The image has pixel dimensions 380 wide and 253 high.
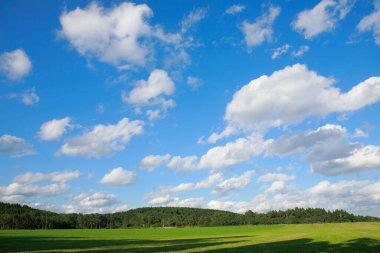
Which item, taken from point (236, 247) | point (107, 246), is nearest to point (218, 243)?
point (236, 247)

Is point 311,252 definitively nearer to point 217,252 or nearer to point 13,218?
point 217,252

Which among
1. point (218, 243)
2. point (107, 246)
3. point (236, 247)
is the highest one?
point (107, 246)

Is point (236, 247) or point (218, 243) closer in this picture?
point (236, 247)

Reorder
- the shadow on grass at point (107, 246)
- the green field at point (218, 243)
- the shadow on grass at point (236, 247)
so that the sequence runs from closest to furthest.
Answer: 1. the shadow on grass at point (236, 247)
2. the green field at point (218, 243)
3. the shadow on grass at point (107, 246)

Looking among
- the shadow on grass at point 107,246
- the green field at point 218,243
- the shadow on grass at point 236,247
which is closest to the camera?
the shadow on grass at point 236,247

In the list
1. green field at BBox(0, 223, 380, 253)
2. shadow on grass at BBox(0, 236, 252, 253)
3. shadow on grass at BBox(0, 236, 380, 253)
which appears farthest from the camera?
shadow on grass at BBox(0, 236, 252, 253)

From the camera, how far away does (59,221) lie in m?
190

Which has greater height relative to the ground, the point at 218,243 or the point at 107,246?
the point at 107,246

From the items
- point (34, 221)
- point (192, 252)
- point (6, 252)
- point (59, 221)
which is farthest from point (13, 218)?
point (192, 252)

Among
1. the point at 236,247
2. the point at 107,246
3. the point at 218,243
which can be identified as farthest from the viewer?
the point at 218,243

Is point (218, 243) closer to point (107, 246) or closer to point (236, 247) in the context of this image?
point (236, 247)

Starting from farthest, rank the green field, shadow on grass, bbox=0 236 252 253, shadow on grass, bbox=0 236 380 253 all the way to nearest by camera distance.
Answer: shadow on grass, bbox=0 236 252 253
the green field
shadow on grass, bbox=0 236 380 253

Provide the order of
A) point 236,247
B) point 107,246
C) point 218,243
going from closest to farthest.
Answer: point 236,247 → point 107,246 → point 218,243

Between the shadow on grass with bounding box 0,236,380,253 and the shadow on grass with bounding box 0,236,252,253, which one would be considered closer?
the shadow on grass with bounding box 0,236,380,253
